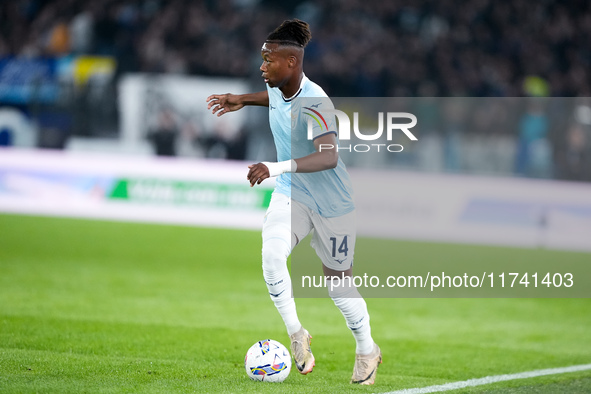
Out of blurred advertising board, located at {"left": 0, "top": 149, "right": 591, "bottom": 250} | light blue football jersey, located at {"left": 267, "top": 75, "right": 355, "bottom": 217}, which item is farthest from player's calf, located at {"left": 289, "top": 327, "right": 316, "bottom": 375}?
blurred advertising board, located at {"left": 0, "top": 149, "right": 591, "bottom": 250}

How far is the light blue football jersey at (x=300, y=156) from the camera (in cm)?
564

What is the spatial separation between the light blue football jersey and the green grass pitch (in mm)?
1234

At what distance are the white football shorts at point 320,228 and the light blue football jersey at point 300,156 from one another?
0.05m

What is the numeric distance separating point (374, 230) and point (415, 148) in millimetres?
1643

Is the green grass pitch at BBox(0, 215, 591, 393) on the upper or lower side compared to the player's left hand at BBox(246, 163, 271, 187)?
lower

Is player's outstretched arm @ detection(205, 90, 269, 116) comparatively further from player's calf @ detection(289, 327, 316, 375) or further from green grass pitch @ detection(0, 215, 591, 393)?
green grass pitch @ detection(0, 215, 591, 393)

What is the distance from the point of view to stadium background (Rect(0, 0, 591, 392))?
25.3 feet

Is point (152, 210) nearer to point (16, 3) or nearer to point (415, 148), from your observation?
point (415, 148)

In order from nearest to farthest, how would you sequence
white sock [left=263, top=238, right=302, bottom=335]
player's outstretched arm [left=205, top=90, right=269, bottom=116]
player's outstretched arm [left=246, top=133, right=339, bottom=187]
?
player's outstretched arm [left=246, top=133, right=339, bottom=187] → white sock [left=263, top=238, right=302, bottom=335] → player's outstretched arm [left=205, top=90, right=269, bottom=116]

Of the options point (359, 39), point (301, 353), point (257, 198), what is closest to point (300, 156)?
point (301, 353)

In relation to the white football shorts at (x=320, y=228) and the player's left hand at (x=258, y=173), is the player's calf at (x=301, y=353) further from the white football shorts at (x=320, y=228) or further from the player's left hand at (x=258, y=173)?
the player's left hand at (x=258, y=173)

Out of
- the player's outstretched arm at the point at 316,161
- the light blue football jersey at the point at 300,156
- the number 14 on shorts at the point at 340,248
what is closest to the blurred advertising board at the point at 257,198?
the light blue football jersey at the point at 300,156

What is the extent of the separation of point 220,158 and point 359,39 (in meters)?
6.10

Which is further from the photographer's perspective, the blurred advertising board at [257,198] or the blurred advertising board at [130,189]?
the blurred advertising board at [130,189]
